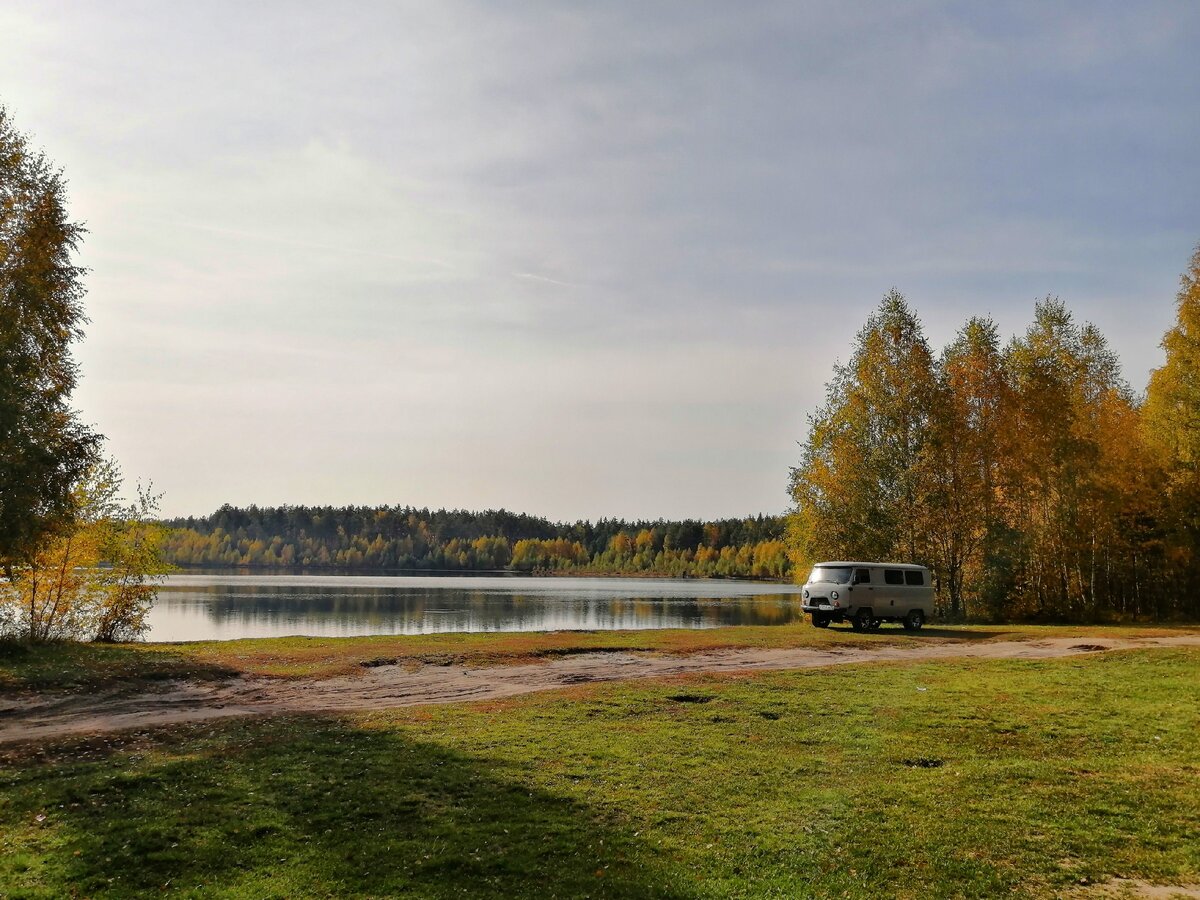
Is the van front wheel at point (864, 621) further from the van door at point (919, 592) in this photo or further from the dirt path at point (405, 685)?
the dirt path at point (405, 685)

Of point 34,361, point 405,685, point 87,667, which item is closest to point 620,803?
point 405,685

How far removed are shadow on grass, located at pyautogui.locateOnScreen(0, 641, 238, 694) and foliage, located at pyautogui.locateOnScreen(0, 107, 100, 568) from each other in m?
2.98

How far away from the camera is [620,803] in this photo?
35.0 feet

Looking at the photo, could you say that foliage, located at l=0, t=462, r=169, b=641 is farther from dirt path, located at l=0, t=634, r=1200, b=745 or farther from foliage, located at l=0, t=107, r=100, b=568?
dirt path, located at l=0, t=634, r=1200, b=745

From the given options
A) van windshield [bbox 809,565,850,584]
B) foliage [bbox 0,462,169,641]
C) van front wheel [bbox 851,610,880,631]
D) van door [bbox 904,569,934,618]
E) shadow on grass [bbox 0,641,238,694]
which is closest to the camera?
shadow on grass [bbox 0,641,238,694]

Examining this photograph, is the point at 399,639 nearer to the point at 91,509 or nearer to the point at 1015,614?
the point at 91,509

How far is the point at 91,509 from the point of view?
2934 cm

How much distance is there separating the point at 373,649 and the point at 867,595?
71.2 ft

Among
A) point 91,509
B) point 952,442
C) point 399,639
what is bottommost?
point 399,639

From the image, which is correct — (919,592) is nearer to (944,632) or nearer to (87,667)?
(944,632)

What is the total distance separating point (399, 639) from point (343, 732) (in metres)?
16.0

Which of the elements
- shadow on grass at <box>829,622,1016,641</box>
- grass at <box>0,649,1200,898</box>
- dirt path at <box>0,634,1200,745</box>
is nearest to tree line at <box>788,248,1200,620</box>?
shadow on grass at <box>829,622,1016,641</box>

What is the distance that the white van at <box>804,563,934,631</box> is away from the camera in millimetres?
35906

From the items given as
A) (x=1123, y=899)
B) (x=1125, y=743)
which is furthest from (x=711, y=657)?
(x=1123, y=899)
